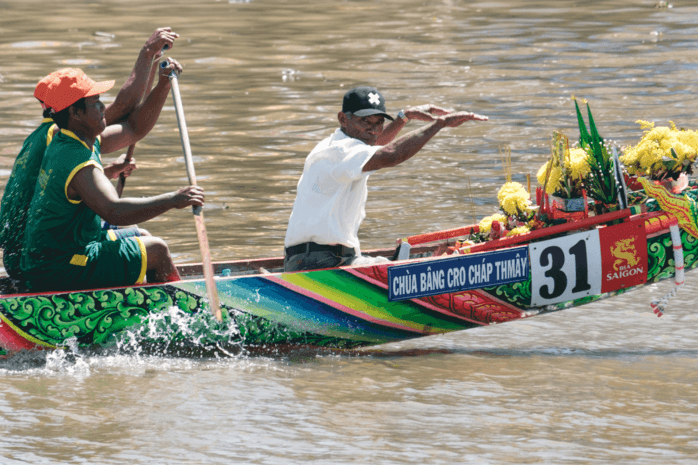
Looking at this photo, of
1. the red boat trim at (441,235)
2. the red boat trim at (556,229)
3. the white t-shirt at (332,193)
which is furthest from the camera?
the red boat trim at (441,235)

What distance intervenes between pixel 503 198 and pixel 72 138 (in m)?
2.82

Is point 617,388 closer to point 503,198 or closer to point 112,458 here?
point 503,198

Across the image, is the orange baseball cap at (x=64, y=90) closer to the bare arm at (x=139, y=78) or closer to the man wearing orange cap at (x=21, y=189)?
the man wearing orange cap at (x=21, y=189)

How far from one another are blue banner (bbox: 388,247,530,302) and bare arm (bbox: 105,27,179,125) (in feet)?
6.87

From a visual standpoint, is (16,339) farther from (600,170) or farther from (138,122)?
(600,170)

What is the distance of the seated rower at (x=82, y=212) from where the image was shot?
5.81 meters

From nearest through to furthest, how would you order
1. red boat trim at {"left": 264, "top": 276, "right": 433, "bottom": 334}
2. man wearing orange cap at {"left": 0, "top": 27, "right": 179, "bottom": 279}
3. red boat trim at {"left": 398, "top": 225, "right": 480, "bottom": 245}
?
man wearing orange cap at {"left": 0, "top": 27, "right": 179, "bottom": 279} → red boat trim at {"left": 264, "top": 276, "right": 433, "bottom": 334} → red boat trim at {"left": 398, "top": 225, "right": 480, "bottom": 245}

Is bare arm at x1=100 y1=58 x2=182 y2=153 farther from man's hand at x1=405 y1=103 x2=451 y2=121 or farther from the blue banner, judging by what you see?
the blue banner

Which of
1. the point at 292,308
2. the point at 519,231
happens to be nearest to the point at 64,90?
the point at 292,308

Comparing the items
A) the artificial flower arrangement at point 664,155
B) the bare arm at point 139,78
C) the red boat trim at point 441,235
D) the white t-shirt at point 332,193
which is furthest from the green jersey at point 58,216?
the artificial flower arrangement at point 664,155

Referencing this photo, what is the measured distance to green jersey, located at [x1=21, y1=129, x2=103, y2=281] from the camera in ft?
19.2

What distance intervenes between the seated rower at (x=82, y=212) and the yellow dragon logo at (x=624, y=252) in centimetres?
267

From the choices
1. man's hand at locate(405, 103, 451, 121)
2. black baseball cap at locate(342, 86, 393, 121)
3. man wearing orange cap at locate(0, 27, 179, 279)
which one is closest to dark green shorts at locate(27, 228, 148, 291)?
man wearing orange cap at locate(0, 27, 179, 279)

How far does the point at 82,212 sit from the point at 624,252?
340 cm
